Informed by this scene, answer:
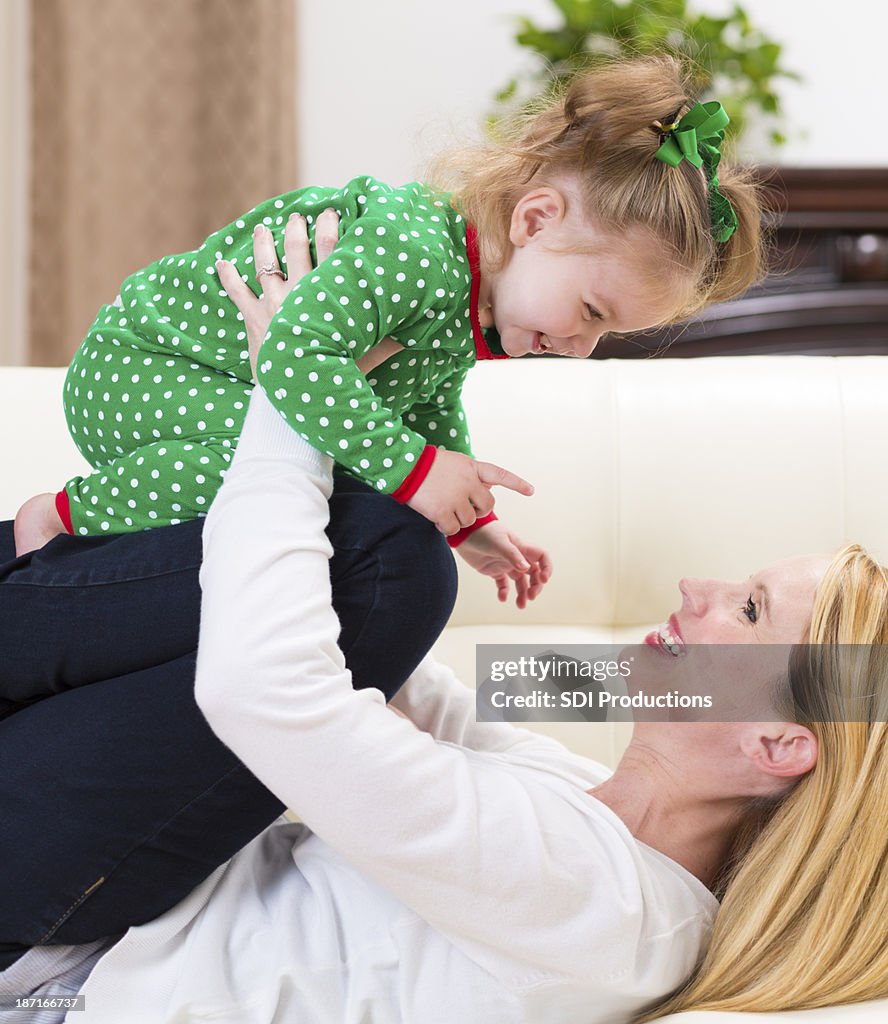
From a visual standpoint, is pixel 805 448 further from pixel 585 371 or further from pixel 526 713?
pixel 526 713

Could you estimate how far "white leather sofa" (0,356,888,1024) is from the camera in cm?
146

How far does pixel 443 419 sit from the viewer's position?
116 centimetres

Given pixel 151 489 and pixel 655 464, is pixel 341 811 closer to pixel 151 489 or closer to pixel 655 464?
pixel 151 489

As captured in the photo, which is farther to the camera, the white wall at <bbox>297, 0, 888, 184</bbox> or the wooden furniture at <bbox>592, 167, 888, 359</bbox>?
the white wall at <bbox>297, 0, 888, 184</bbox>

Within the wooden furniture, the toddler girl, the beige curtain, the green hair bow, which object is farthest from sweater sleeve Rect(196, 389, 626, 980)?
the beige curtain

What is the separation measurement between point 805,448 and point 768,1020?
2.70 feet

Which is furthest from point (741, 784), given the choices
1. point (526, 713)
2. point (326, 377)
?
point (326, 377)

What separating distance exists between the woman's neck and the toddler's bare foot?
59cm

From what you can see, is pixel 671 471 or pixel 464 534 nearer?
pixel 464 534

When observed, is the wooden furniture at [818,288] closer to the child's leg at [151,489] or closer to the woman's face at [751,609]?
the woman's face at [751,609]

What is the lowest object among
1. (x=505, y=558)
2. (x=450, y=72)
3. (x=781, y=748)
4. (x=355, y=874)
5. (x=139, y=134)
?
(x=355, y=874)

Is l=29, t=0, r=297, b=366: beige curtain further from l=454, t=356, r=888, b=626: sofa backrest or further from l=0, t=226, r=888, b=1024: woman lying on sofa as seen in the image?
l=0, t=226, r=888, b=1024: woman lying on sofa

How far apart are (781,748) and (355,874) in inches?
15.9

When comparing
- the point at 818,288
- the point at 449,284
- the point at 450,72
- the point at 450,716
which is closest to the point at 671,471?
the point at 450,716
